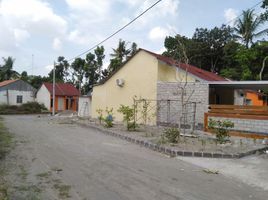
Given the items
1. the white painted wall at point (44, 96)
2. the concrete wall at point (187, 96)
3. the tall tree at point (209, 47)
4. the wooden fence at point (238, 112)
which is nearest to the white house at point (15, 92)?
the white painted wall at point (44, 96)

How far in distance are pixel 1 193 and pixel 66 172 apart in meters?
2.10

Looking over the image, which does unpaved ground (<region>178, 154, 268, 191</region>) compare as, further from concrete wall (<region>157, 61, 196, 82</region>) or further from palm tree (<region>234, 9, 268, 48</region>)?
palm tree (<region>234, 9, 268, 48</region>)

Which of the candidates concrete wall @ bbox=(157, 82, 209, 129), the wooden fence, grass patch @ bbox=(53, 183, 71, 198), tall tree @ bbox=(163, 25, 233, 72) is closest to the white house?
tall tree @ bbox=(163, 25, 233, 72)

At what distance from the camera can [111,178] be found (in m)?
6.92

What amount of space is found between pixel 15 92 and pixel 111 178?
4564 cm

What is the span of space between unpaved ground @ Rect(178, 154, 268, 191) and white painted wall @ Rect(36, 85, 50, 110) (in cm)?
4030

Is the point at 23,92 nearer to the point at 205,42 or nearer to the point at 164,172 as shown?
the point at 205,42

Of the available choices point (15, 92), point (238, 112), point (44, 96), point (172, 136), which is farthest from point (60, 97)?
point (172, 136)

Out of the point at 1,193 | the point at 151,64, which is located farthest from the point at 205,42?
the point at 1,193

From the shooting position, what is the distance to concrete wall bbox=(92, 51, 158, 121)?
2061 centimetres

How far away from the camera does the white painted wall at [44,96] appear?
1869 inches

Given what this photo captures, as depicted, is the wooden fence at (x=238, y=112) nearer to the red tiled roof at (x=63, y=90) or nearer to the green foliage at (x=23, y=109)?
the green foliage at (x=23, y=109)

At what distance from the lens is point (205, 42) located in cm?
4447

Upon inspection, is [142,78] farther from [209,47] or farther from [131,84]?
[209,47]
